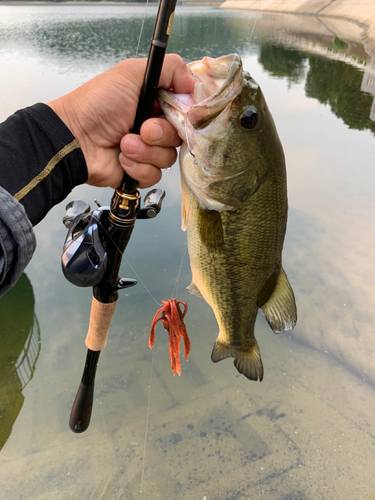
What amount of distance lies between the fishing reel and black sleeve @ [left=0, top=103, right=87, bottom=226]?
137 millimetres

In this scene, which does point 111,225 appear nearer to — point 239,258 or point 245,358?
point 239,258

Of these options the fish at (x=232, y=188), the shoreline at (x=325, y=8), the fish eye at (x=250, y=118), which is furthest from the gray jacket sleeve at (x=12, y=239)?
the shoreline at (x=325, y=8)

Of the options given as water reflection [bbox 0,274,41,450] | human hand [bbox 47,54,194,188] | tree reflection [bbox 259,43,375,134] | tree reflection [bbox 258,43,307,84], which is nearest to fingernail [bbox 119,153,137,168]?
human hand [bbox 47,54,194,188]

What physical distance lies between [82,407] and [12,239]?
1.06m

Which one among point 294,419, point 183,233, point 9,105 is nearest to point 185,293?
point 183,233

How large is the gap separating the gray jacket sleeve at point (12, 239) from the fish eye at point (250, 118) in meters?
0.69

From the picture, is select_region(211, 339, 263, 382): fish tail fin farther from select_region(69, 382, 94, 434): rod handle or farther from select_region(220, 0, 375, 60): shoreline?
select_region(220, 0, 375, 60): shoreline

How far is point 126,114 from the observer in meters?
1.22

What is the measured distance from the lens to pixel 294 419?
81.9 inches

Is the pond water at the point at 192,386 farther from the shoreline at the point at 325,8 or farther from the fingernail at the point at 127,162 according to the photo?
the shoreline at the point at 325,8

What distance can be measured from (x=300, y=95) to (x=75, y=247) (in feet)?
25.3

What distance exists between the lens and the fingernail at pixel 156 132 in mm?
1088

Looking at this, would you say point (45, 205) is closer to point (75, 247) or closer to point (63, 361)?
point (75, 247)

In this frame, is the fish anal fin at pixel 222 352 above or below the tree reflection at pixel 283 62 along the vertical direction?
below
